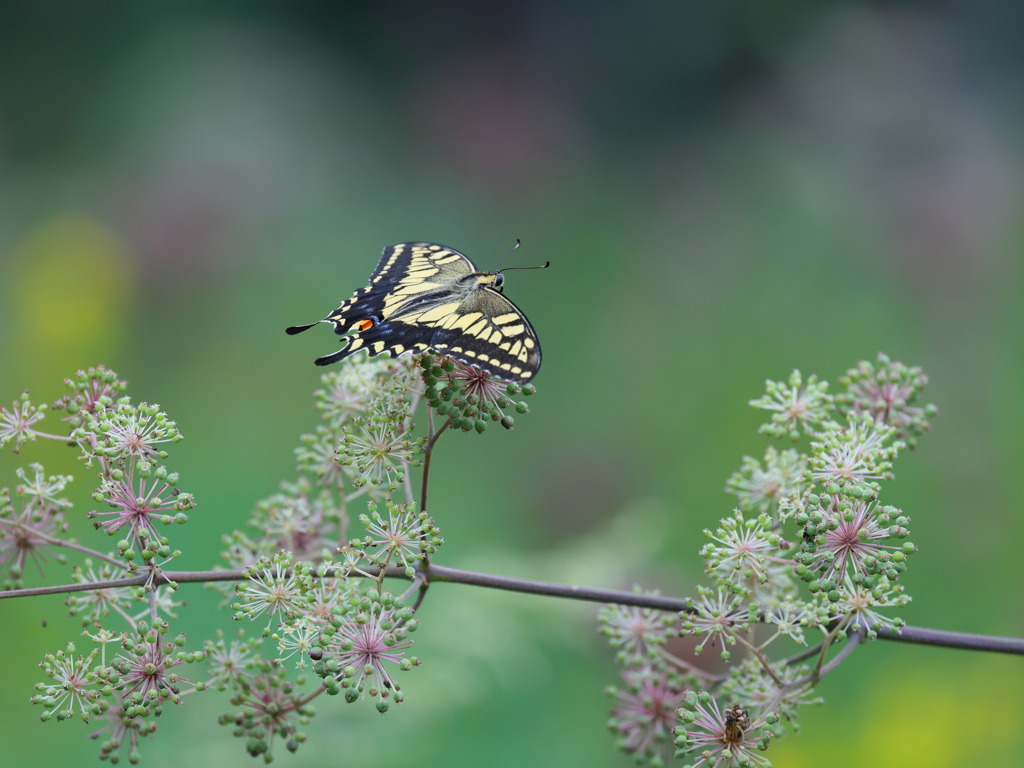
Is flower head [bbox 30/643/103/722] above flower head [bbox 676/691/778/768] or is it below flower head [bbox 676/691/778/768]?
below

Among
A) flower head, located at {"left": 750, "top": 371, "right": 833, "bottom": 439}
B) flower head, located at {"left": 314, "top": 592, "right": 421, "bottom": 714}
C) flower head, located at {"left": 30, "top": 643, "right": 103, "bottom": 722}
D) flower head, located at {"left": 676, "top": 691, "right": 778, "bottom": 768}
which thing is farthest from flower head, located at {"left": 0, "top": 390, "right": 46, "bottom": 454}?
flower head, located at {"left": 750, "top": 371, "right": 833, "bottom": 439}

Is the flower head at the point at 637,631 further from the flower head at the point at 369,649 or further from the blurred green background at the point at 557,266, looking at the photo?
the blurred green background at the point at 557,266

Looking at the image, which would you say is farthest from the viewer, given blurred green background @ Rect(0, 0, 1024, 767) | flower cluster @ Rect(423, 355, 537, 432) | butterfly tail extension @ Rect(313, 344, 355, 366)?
blurred green background @ Rect(0, 0, 1024, 767)

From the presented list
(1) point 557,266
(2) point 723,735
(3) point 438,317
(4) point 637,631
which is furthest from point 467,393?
(1) point 557,266

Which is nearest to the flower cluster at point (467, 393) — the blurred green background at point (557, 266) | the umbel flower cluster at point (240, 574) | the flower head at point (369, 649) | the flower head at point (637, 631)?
the umbel flower cluster at point (240, 574)

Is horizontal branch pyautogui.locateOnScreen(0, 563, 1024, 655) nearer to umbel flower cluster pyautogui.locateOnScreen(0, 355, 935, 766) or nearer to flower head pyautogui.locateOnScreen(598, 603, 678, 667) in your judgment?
umbel flower cluster pyautogui.locateOnScreen(0, 355, 935, 766)

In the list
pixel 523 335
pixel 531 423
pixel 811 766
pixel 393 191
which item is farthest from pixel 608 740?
pixel 393 191
